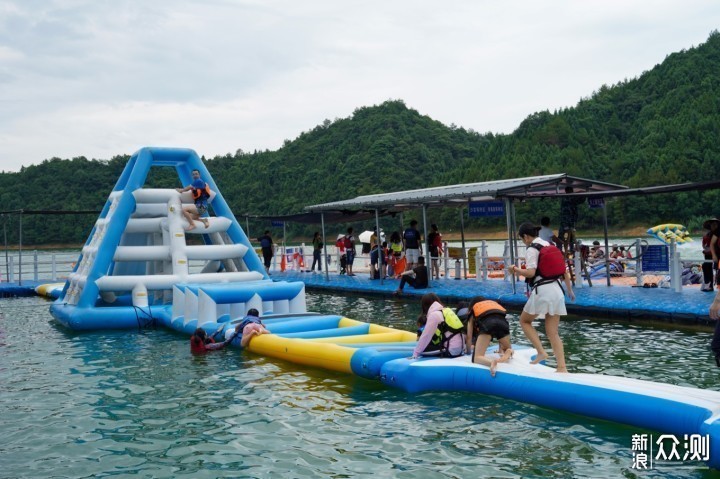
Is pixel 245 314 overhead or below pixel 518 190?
below

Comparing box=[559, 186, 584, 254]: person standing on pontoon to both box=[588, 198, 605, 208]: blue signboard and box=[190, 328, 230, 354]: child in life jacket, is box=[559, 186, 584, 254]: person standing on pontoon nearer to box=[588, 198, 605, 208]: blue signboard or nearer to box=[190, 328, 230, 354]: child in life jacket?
box=[588, 198, 605, 208]: blue signboard

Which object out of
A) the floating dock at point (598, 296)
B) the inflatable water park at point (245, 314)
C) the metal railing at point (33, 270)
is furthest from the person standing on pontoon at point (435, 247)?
the metal railing at point (33, 270)

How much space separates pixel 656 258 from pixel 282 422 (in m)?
11.8

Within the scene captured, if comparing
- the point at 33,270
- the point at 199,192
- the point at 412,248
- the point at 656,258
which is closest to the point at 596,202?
the point at 656,258

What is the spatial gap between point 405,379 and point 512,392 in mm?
Result: 1392

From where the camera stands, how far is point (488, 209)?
64.3ft

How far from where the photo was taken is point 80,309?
611 inches

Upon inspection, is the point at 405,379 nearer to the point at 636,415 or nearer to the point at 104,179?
the point at 636,415

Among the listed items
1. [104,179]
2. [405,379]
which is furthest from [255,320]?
[104,179]

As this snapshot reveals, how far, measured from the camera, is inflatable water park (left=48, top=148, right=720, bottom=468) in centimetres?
743

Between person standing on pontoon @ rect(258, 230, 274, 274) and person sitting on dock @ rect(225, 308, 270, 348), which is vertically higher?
person standing on pontoon @ rect(258, 230, 274, 274)

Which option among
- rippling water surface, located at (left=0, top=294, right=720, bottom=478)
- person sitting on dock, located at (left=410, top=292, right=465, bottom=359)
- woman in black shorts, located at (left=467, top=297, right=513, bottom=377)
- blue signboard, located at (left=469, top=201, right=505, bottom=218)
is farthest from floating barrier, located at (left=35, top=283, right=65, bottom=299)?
woman in black shorts, located at (left=467, top=297, right=513, bottom=377)

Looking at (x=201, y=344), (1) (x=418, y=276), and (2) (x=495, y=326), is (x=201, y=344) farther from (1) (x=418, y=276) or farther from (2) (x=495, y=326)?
(1) (x=418, y=276)

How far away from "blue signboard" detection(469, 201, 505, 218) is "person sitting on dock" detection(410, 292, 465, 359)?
10.1m
